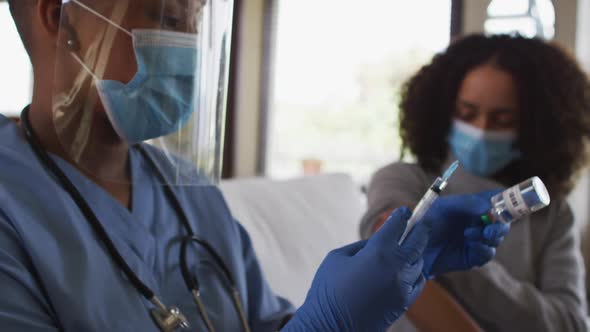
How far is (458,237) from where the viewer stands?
0.79 meters

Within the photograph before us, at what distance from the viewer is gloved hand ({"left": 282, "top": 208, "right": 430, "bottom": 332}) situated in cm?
56

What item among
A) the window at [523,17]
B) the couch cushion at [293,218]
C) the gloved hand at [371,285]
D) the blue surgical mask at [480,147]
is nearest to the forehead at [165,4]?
the gloved hand at [371,285]

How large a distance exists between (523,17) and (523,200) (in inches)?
37.9

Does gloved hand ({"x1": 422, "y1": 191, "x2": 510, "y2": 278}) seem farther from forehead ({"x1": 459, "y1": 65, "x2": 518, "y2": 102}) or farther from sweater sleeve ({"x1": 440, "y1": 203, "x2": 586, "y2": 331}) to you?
forehead ({"x1": 459, "y1": 65, "x2": 518, "y2": 102})

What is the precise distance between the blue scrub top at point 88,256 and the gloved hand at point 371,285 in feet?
0.72

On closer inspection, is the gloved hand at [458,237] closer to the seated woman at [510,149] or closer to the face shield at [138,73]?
the seated woman at [510,149]

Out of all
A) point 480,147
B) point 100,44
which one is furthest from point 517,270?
point 100,44

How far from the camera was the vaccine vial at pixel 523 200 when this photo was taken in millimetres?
570

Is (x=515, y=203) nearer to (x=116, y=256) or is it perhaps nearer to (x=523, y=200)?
(x=523, y=200)

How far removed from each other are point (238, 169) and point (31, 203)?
223cm

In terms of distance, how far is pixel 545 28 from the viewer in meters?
1.28

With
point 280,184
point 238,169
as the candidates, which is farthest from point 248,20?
point 280,184

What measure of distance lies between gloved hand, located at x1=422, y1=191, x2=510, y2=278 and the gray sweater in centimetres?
8

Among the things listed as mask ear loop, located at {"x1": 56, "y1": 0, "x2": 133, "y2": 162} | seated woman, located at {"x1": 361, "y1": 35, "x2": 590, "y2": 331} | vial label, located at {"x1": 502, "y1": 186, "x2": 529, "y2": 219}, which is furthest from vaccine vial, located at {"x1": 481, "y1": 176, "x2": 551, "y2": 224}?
mask ear loop, located at {"x1": 56, "y1": 0, "x2": 133, "y2": 162}
